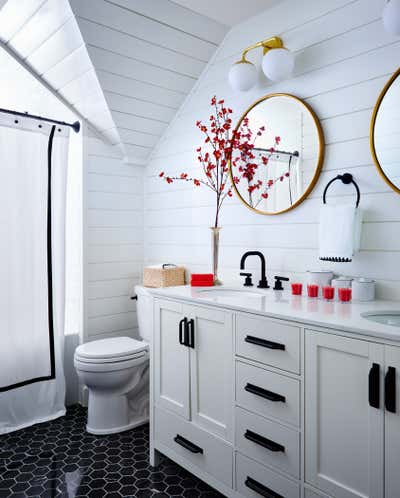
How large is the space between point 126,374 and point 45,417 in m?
0.65

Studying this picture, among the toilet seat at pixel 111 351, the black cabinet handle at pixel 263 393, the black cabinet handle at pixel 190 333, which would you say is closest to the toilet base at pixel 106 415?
the toilet seat at pixel 111 351

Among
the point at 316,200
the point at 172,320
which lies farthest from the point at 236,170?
the point at 172,320

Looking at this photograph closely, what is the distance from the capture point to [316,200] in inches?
77.3

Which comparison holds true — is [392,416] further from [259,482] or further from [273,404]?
[259,482]

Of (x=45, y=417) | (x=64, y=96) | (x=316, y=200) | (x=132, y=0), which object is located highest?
(x=132, y=0)

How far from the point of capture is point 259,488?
5.19 ft

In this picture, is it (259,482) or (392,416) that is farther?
(259,482)

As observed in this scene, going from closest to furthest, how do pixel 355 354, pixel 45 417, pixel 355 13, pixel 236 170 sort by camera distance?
pixel 355 354, pixel 355 13, pixel 236 170, pixel 45 417

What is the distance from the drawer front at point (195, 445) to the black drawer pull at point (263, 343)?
1.58ft

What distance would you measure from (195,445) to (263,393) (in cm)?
54

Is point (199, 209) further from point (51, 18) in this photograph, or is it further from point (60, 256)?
point (51, 18)

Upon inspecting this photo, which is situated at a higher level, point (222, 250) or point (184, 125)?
point (184, 125)

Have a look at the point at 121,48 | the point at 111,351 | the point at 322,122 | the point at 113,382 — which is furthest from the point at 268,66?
the point at 113,382

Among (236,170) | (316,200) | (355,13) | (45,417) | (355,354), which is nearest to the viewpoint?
(355,354)
